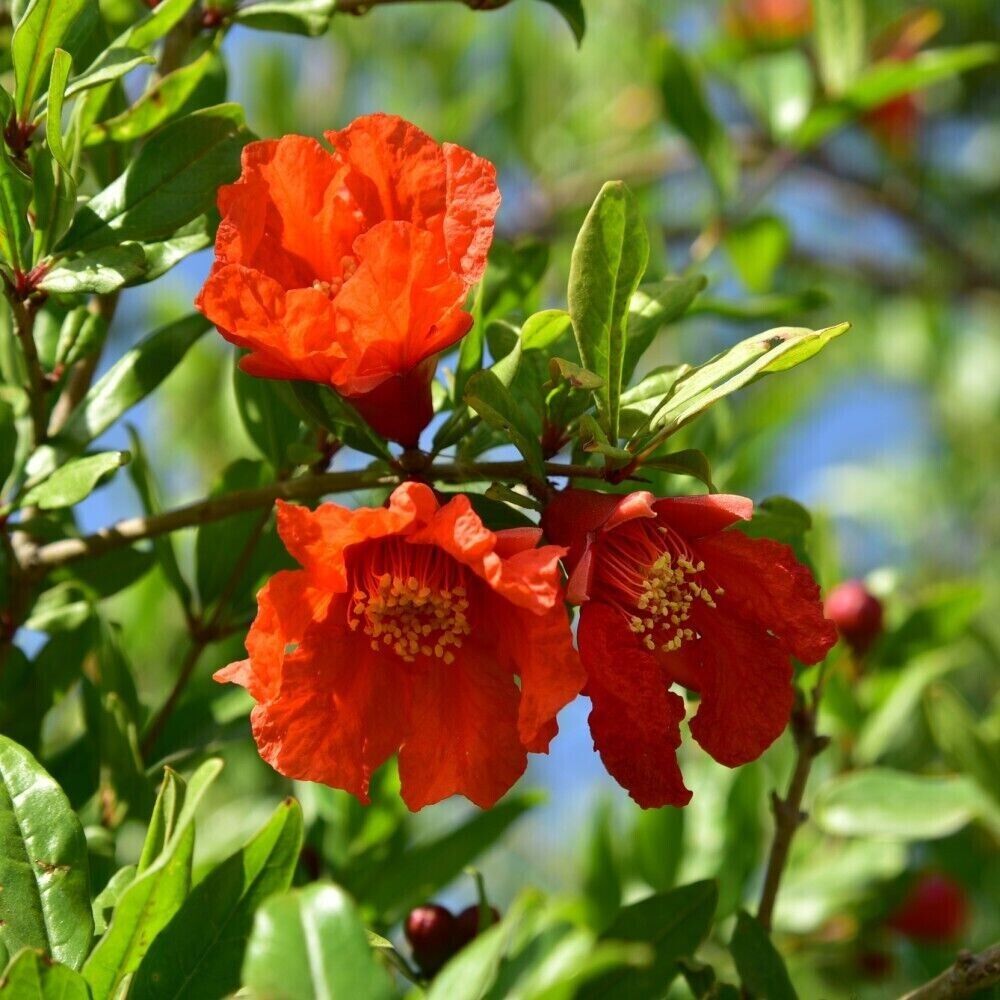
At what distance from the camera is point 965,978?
1.08 m

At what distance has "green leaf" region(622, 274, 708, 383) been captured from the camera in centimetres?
120

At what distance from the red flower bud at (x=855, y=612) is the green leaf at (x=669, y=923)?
2.05 feet

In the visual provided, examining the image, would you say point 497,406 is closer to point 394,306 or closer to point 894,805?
point 394,306

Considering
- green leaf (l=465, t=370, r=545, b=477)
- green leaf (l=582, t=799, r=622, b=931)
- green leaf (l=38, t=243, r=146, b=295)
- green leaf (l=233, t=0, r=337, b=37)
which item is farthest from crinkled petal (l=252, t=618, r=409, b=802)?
green leaf (l=582, t=799, r=622, b=931)

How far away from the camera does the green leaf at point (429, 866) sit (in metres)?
1.53

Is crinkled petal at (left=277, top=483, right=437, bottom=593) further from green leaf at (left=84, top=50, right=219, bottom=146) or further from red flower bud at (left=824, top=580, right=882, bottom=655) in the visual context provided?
red flower bud at (left=824, top=580, right=882, bottom=655)

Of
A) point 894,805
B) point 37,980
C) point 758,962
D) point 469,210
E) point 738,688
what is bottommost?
point 894,805

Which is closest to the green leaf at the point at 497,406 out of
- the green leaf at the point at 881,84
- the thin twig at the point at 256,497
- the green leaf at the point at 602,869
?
the thin twig at the point at 256,497

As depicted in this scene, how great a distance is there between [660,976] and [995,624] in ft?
8.07

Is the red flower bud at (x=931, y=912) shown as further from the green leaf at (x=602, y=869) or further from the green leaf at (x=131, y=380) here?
the green leaf at (x=131, y=380)

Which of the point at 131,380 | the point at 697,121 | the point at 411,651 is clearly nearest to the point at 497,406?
the point at 411,651

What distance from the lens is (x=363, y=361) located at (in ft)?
3.60

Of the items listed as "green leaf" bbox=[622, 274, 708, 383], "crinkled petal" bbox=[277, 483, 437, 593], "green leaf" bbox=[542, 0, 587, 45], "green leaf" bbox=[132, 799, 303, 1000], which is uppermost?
"green leaf" bbox=[542, 0, 587, 45]

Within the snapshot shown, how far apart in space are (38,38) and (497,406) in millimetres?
459
